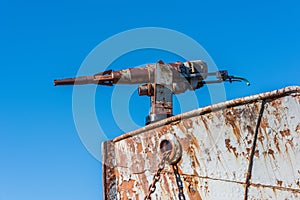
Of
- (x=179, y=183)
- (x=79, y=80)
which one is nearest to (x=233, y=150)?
(x=179, y=183)

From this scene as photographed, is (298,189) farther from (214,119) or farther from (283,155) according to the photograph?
(214,119)

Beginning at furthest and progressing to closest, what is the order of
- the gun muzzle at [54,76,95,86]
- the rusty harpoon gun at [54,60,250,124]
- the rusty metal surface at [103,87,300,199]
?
1. the gun muzzle at [54,76,95,86]
2. the rusty harpoon gun at [54,60,250,124]
3. the rusty metal surface at [103,87,300,199]

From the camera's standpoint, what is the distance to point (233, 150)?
5.66 m

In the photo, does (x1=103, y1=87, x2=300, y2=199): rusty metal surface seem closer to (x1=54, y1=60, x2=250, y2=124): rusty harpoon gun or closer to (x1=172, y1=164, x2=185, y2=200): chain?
(x1=172, y1=164, x2=185, y2=200): chain

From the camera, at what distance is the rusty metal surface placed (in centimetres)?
517

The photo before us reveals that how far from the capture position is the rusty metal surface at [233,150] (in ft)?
17.0

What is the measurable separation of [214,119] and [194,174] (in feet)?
2.36

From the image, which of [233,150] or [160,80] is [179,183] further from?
[160,80]

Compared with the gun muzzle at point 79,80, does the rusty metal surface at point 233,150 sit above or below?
below

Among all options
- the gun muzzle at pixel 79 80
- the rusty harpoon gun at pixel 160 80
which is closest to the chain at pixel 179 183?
the rusty harpoon gun at pixel 160 80

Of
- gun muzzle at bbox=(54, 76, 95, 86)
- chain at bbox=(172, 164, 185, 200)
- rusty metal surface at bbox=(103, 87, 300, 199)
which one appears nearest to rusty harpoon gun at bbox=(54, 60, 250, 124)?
gun muzzle at bbox=(54, 76, 95, 86)

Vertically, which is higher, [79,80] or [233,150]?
[79,80]

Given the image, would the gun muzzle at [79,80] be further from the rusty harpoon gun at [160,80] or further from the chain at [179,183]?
the chain at [179,183]

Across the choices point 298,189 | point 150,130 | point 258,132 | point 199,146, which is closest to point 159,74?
point 150,130
